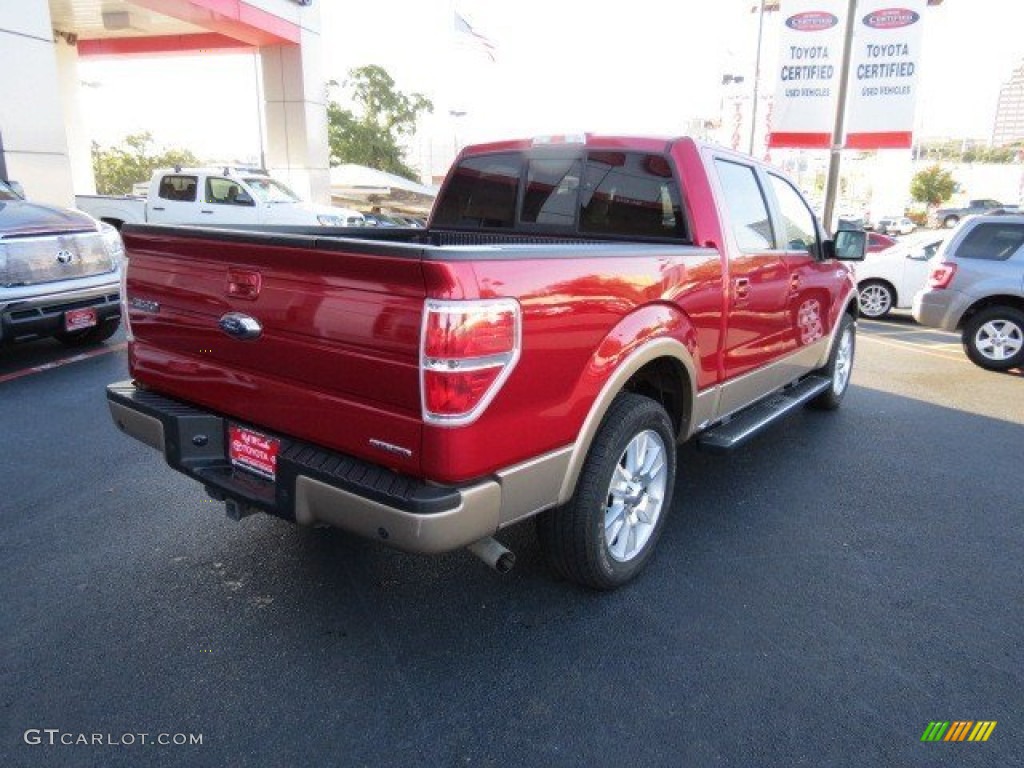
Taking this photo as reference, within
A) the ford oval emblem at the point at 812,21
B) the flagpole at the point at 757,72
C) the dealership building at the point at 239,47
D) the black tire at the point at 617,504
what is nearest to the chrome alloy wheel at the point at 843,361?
the black tire at the point at 617,504

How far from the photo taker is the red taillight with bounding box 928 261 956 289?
7789 mm

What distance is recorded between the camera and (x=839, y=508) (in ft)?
13.0

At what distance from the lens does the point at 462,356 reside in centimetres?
209

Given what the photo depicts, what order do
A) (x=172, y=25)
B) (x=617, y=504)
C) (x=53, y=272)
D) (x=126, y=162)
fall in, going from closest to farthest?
1. (x=617, y=504)
2. (x=53, y=272)
3. (x=172, y=25)
4. (x=126, y=162)

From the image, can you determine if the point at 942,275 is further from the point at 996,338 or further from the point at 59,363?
the point at 59,363

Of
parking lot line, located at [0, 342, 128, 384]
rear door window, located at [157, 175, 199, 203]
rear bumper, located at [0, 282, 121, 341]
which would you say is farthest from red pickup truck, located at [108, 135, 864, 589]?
rear door window, located at [157, 175, 199, 203]

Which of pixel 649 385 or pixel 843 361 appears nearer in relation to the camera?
pixel 649 385

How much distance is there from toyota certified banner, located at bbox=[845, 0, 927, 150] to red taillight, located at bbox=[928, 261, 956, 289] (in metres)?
6.42

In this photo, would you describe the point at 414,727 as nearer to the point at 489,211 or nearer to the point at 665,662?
the point at 665,662

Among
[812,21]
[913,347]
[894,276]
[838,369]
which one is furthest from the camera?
[812,21]

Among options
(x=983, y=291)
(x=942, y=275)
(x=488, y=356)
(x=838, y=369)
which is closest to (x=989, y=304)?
(x=983, y=291)

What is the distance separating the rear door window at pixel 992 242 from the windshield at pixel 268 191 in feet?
38.9

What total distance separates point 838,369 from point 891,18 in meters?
10.3

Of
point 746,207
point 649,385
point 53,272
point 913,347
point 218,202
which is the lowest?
point 913,347
